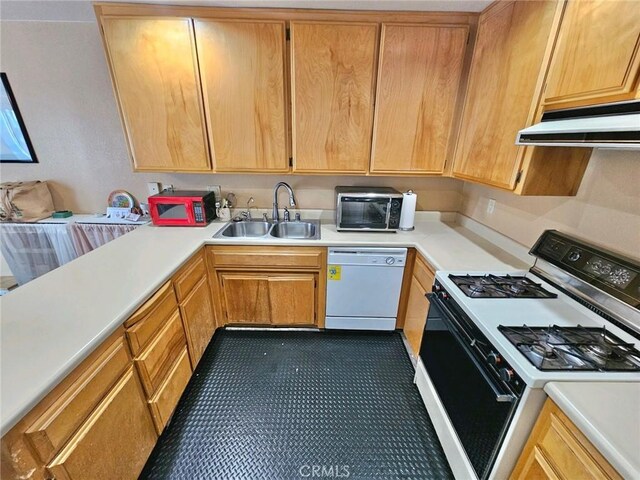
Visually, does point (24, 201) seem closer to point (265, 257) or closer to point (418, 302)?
point (265, 257)

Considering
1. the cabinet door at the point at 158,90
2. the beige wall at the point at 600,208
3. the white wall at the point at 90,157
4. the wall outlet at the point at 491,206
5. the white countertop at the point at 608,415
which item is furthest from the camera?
the wall outlet at the point at 491,206

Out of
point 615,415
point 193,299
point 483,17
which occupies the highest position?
point 483,17

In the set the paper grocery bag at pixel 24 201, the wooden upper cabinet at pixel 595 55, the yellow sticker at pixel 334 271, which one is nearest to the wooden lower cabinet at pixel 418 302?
the yellow sticker at pixel 334 271

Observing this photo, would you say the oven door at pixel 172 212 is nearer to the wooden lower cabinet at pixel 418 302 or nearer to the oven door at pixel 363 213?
the oven door at pixel 363 213

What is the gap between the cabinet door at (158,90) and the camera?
65.9 inches

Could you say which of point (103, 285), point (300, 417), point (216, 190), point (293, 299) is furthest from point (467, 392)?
point (216, 190)

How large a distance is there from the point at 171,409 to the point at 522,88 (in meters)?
2.42

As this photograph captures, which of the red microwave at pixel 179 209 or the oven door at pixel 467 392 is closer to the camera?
the oven door at pixel 467 392

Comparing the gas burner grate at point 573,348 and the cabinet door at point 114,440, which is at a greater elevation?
the gas burner grate at point 573,348

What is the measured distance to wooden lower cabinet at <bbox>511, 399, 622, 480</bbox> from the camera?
68cm

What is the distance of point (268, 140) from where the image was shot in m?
1.93

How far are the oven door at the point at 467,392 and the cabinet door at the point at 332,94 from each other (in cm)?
119

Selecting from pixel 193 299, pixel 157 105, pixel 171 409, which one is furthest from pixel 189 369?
pixel 157 105

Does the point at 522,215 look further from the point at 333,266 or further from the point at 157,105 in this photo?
the point at 157,105
